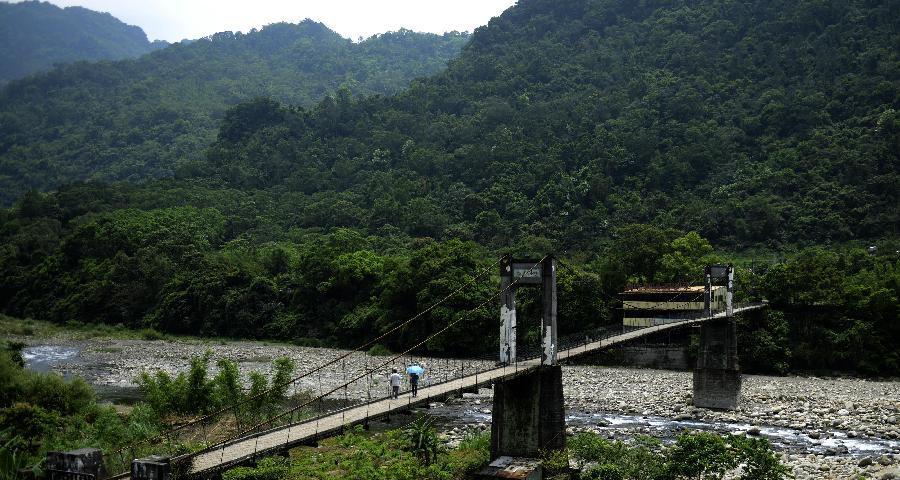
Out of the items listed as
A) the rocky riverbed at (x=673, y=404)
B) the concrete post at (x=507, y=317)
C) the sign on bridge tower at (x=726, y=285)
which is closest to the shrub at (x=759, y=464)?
the rocky riverbed at (x=673, y=404)

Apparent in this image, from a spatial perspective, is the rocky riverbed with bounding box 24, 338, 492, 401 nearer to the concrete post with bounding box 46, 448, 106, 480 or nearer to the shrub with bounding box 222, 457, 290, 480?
the shrub with bounding box 222, 457, 290, 480

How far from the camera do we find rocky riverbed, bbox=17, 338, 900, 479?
18984 millimetres

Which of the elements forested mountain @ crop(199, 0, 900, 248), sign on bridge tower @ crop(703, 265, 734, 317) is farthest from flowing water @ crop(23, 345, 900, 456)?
forested mountain @ crop(199, 0, 900, 248)

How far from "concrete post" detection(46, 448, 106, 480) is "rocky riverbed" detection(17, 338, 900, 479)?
19.7 feet

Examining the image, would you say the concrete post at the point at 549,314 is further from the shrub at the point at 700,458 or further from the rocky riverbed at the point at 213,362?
the rocky riverbed at the point at 213,362

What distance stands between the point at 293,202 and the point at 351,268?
31.3m

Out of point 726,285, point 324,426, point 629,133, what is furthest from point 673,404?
point 629,133

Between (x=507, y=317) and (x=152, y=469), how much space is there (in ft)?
29.4

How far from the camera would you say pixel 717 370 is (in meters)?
25.8

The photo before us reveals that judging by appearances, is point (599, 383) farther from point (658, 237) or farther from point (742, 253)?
point (742, 253)

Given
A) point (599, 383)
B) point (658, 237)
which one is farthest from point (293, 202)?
point (599, 383)

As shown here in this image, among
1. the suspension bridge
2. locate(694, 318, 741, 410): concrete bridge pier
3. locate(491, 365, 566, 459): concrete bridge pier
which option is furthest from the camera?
locate(694, 318, 741, 410): concrete bridge pier

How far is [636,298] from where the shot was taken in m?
35.8

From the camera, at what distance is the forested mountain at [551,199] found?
4053 centimetres
